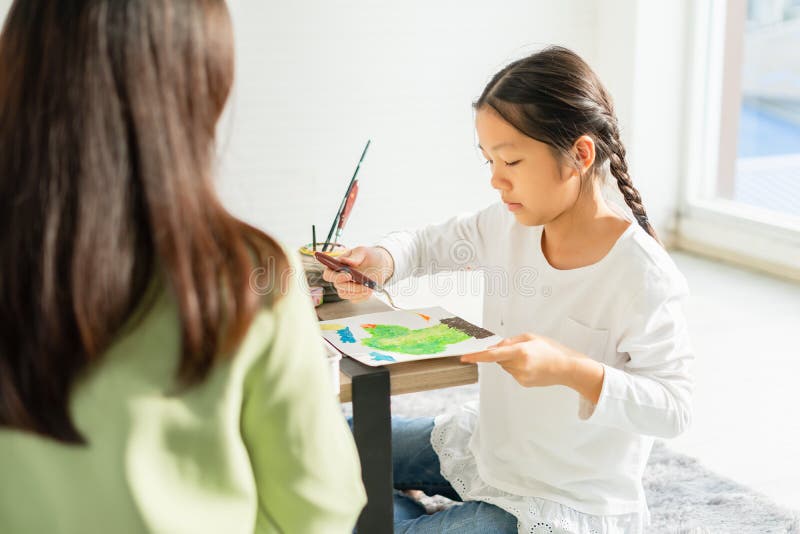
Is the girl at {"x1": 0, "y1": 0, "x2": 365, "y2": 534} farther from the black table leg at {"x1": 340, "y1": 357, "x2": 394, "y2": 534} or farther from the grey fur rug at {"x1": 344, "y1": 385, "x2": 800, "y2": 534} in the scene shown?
the grey fur rug at {"x1": 344, "y1": 385, "x2": 800, "y2": 534}

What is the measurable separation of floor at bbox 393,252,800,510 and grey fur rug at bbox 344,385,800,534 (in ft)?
0.20

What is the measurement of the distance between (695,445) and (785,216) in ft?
5.59

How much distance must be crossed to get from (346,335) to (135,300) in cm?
64

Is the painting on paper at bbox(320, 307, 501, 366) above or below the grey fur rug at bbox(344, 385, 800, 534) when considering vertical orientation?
above

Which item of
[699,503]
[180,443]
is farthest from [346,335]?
[699,503]

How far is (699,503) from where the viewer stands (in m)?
1.81

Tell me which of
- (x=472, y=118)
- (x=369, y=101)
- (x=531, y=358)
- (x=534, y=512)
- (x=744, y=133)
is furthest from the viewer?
(x=744, y=133)

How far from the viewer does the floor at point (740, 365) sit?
2008 millimetres

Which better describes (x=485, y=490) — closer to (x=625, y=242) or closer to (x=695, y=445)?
(x=625, y=242)

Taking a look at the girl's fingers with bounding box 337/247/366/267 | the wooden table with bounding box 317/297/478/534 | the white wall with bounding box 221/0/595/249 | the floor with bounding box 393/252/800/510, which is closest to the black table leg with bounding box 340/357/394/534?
the wooden table with bounding box 317/297/478/534

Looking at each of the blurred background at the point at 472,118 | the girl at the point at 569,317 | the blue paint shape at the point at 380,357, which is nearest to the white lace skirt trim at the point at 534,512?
the girl at the point at 569,317

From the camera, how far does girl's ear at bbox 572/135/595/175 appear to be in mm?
1259

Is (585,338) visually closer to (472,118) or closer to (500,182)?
(500,182)

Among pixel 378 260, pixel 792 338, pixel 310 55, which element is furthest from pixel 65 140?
pixel 310 55
